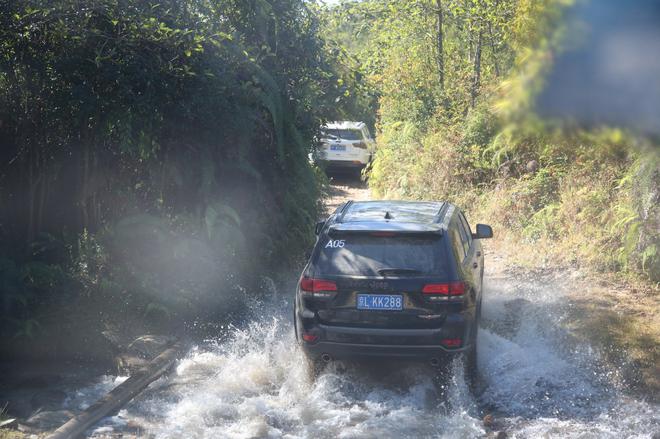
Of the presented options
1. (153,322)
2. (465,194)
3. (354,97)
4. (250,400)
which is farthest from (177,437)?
(465,194)

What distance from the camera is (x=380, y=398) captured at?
289 inches

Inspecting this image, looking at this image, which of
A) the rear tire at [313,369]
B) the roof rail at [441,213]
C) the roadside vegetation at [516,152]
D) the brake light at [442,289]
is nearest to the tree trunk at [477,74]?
the roadside vegetation at [516,152]

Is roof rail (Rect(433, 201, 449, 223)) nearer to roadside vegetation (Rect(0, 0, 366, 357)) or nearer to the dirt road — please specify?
the dirt road

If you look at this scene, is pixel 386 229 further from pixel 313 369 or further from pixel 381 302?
pixel 313 369

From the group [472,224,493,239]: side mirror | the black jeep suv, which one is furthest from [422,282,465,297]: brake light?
[472,224,493,239]: side mirror

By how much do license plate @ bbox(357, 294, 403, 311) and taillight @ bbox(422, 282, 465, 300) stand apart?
247mm

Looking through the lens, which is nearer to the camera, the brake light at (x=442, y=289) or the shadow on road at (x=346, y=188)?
the brake light at (x=442, y=289)

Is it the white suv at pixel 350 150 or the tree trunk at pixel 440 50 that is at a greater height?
the tree trunk at pixel 440 50

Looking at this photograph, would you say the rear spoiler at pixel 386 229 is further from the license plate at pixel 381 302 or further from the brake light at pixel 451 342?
the brake light at pixel 451 342

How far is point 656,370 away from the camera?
8055 millimetres

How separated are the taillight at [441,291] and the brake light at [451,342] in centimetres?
37

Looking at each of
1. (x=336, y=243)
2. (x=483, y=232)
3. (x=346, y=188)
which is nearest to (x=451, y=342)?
(x=336, y=243)

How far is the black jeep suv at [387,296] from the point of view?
6992mm

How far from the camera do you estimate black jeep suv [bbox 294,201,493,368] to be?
22.9ft
